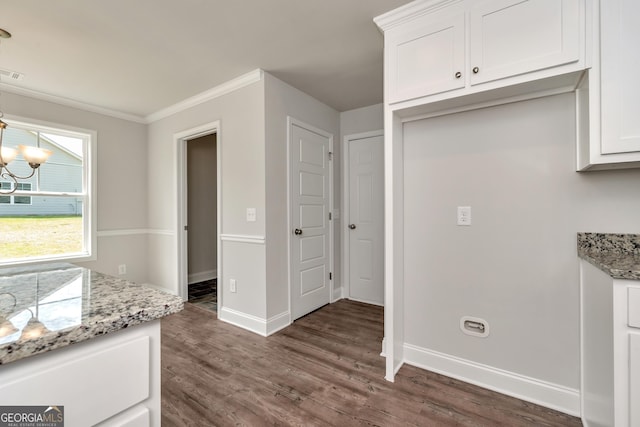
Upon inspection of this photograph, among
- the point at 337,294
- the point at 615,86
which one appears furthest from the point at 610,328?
the point at 337,294

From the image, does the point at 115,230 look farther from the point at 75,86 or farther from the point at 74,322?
the point at 74,322

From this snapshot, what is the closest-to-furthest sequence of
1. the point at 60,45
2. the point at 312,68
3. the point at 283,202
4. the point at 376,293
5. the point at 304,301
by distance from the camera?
1. the point at 60,45
2. the point at 312,68
3. the point at 283,202
4. the point at 304,301
5. the point at 376,293

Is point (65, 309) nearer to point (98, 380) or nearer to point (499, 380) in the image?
point (98, 380)

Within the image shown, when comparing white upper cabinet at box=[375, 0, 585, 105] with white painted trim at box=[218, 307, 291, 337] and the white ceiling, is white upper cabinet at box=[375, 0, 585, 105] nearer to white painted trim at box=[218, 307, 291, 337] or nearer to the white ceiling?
the white ceiling

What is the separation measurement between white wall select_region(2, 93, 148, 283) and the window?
113 mm

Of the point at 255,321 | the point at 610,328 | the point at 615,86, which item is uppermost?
the point at 615,86

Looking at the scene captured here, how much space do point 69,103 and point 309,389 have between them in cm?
416

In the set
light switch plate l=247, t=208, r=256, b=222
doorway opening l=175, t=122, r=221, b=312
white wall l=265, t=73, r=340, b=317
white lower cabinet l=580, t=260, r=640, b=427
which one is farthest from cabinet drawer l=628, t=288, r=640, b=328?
doorway opening l=175, t=122, r=221, b=312

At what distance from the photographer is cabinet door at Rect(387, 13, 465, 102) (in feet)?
5.54

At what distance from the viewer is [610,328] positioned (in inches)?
47.1

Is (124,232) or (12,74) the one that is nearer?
(12,74)

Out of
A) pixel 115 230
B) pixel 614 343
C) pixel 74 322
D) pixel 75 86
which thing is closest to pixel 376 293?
pixel 614 343

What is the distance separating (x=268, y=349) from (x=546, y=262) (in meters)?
2.11

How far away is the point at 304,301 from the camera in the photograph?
3148 millimetres
